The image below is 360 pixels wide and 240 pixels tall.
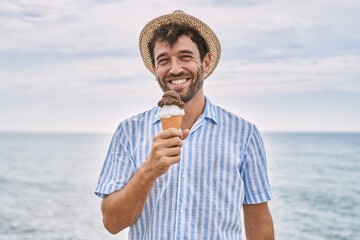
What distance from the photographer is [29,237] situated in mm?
17938

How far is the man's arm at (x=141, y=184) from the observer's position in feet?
8.19

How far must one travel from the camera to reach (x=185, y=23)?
3062mm

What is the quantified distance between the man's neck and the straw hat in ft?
0.47

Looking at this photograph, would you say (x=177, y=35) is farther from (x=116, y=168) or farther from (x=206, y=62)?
(x=116, y=168)

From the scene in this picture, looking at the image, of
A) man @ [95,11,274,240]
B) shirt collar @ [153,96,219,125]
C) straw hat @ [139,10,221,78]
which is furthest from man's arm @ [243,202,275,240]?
straw hat @ [139,10,221,78]

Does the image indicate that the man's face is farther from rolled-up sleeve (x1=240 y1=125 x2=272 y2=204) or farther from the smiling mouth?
rolled-up sleeve (x1=240 y1=125 x2=272 y2=204)

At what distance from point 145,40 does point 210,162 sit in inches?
30.0

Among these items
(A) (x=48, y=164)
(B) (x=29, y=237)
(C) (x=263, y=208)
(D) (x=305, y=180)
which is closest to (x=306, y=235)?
(B) (x=29, y=237)

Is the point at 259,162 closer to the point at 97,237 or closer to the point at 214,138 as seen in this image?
the point at 214,138

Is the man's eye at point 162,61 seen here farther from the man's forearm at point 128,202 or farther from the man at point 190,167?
the man's forearm at point 128,202

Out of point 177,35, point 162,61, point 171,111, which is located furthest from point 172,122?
point 177,35

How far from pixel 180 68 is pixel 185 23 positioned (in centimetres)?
34

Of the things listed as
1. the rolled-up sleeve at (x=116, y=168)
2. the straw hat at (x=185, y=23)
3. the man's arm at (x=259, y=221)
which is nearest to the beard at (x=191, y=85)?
the straw hat at (x=185, y=23)

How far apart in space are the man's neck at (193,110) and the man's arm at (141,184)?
36cm
